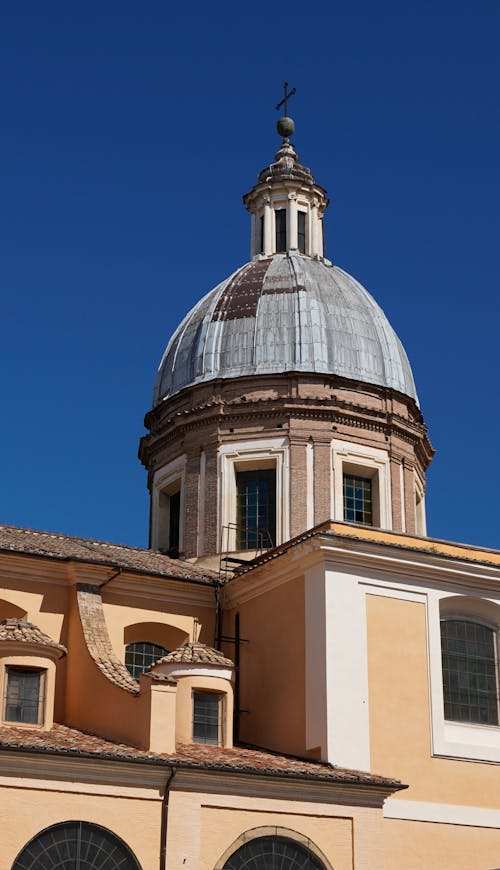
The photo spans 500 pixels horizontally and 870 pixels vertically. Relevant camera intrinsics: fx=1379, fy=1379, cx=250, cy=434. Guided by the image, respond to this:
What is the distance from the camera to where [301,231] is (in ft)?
128

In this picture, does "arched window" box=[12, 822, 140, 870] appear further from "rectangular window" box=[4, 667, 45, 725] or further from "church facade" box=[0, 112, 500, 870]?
"rectangular window" box=[4, 667, 45, 725]

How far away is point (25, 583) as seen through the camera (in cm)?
2727

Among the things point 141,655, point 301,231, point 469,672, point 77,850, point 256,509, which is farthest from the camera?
point 301,231

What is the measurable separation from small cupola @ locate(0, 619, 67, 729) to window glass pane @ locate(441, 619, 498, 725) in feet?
24.6

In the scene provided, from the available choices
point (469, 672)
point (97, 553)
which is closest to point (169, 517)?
point (97, 553)

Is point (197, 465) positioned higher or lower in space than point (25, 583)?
higher

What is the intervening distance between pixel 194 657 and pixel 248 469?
9414mm

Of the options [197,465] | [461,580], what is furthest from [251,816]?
[197,465]

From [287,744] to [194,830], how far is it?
4080 millimetres

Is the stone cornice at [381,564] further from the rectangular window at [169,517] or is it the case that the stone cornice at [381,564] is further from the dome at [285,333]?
the dome at [285,333]

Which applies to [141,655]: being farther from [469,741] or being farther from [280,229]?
[280,229]

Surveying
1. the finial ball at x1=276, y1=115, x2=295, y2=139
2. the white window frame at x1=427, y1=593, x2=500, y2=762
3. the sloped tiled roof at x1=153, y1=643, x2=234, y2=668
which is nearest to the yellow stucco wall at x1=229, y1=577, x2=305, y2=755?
the sloped tiled roof at x1=153, y1=643, x2=234, y2=668

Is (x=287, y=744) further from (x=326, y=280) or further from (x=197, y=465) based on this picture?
(x=326, y=280)

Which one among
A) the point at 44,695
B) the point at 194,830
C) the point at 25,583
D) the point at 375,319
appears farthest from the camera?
the point at 375,319
